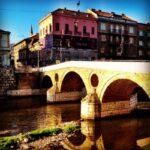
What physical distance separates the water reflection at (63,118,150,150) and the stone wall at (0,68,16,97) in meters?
10.6

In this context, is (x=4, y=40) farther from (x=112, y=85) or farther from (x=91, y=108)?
(x=112, y=85)

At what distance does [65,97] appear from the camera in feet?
66.0

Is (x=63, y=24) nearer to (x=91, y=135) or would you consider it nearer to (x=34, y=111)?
(x=34, y=111)

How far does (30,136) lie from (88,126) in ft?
9.94

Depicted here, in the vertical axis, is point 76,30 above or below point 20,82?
above

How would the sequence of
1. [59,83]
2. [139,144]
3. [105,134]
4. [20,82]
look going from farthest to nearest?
[20,82], [59,83], [105,134], [139,144]

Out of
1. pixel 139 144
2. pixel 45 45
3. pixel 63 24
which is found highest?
pixel 63 24

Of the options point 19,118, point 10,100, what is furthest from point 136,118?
point 10,100

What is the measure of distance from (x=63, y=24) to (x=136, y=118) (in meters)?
13.6

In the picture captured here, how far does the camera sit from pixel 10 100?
2078cm

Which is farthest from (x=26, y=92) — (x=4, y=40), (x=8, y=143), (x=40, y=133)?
(x=8, y=143)

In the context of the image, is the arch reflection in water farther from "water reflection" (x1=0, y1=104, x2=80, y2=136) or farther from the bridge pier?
"water reflection" (x1=0, y1=104, x2=80, y2=136)

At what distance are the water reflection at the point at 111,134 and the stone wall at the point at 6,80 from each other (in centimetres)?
1057

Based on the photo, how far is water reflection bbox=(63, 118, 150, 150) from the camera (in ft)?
34.3
